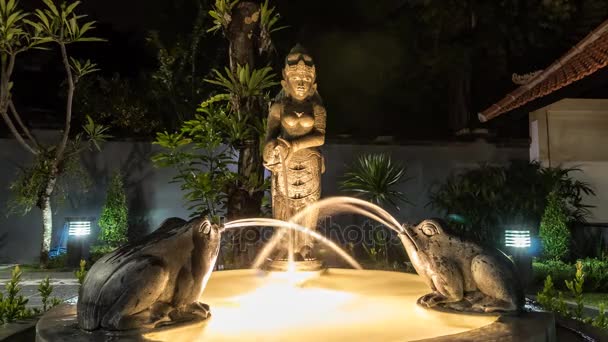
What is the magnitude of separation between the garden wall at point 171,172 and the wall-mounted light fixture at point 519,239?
3.31 meters

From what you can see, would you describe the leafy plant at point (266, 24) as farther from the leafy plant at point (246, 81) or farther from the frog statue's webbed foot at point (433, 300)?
the frog statue's webbed foot at point (433, 300)

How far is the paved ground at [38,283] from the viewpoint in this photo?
637 centimetres

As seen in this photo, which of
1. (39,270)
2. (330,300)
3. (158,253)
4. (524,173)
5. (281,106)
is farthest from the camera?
(524,173)

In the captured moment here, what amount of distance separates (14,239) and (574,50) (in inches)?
459

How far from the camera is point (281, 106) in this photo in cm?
446

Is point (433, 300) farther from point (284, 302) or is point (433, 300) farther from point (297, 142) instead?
point (297, 142)

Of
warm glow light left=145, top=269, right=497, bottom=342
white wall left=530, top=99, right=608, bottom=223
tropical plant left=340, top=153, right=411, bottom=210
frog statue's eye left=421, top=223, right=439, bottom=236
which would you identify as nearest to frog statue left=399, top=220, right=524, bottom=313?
frog statue's eye left=421, top=223, right=439, bottom=236

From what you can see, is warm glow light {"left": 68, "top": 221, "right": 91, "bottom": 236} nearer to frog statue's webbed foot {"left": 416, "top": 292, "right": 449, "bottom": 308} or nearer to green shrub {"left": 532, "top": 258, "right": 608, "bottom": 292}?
frog statue's webbed foot {"left": 416, "top": 292, "right": 449, "bottom": 308}

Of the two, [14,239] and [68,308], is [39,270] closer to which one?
[14,239]

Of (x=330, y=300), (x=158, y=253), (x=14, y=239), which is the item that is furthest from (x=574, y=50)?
(x=14, y=239)

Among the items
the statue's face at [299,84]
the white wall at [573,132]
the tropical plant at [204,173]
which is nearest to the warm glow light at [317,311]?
the statue's face at [299,84]

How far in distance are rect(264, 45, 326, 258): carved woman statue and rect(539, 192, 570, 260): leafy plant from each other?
6015mm

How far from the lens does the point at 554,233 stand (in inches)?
334

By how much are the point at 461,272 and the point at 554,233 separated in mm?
6912
